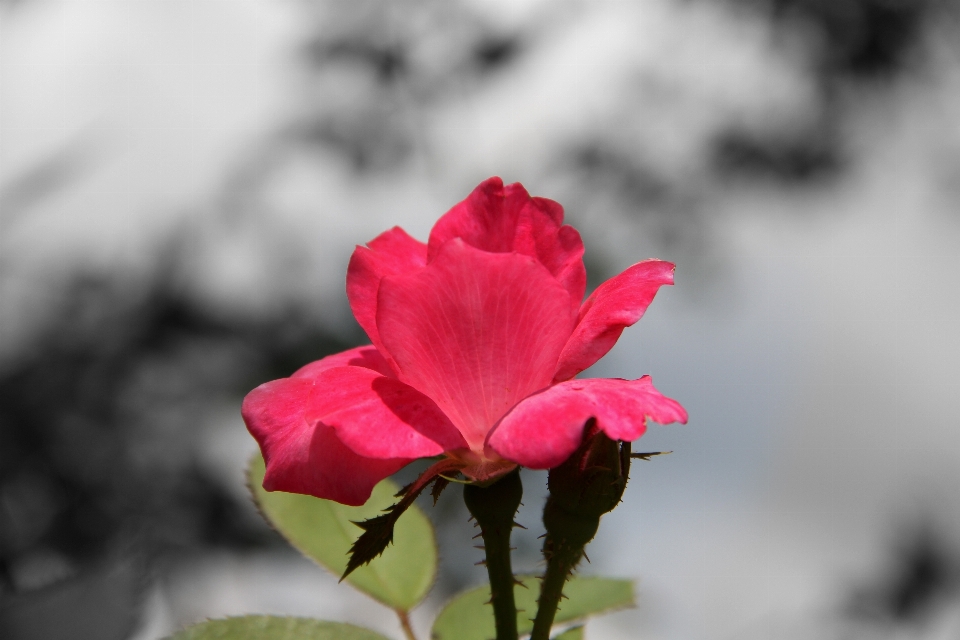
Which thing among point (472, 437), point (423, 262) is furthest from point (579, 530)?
point (423, 262)

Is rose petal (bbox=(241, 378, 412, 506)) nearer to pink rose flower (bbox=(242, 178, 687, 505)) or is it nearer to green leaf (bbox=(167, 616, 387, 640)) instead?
pink rose flower (bbox=(242, 178, 687, 505))

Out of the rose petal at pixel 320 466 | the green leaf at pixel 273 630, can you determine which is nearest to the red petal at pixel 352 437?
the rose petal at pixel 320 466

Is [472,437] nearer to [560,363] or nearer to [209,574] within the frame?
[560,363]

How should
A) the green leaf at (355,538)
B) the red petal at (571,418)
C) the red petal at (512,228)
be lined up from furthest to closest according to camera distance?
the green leaf at (355,538) < the red petal at (512,228) < the red petal at (571,418)

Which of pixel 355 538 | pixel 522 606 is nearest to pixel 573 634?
pixel 522 606

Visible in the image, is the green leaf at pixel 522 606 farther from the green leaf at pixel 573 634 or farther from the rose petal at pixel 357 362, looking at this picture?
the rose petal at pixel 357 362

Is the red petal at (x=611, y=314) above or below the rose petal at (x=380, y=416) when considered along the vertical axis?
above

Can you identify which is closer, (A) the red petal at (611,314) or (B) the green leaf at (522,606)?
(A) the red petal at (611,314)

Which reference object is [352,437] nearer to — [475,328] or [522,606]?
[475,328]
